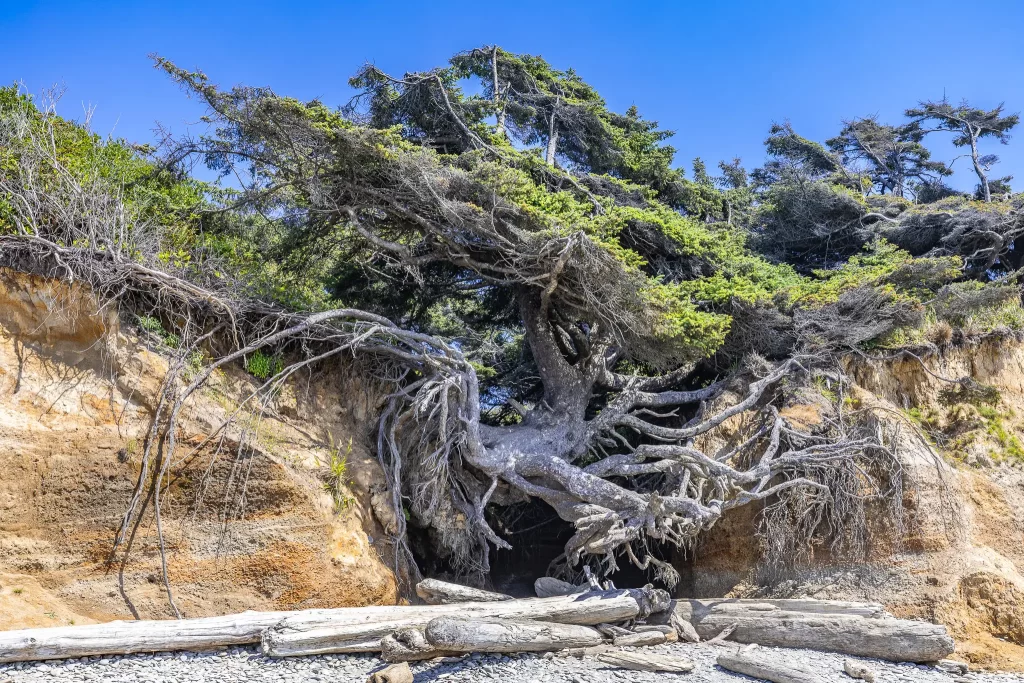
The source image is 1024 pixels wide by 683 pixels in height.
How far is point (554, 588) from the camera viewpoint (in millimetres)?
10234

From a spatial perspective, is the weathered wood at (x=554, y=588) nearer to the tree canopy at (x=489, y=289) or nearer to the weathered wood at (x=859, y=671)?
the tree canopy at (x=489, y=289)

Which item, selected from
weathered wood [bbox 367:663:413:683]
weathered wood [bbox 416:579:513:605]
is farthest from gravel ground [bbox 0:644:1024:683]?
weathered wood [bbox 416:579:513:605]

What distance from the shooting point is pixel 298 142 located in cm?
1055

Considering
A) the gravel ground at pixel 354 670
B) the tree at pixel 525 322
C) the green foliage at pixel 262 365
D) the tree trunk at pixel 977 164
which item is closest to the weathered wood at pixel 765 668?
the gravel ground at pixel 354 670

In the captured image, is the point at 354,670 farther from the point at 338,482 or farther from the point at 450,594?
the point at 338,482

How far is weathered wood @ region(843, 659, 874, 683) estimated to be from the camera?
26.6 feet

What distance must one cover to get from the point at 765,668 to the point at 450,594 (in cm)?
425

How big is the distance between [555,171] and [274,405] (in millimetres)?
6902

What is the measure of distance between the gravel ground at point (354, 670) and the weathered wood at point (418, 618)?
0.14 metres

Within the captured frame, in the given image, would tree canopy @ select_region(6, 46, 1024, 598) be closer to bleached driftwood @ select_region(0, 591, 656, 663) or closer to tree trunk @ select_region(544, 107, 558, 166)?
tree trunk @ select_region(544, 107, 558, 166)

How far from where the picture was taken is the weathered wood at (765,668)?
783 cm

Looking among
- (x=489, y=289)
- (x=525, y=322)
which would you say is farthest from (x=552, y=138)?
(x=525, y=322)

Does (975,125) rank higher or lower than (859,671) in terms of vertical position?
higher

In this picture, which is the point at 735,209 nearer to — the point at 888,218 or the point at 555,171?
the point at 888,218
